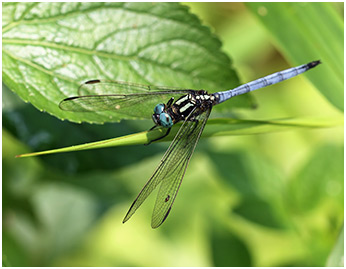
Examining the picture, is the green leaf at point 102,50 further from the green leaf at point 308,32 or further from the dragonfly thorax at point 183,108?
the green leaf at point 308,32

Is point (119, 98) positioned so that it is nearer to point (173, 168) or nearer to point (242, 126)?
point (173, 168)

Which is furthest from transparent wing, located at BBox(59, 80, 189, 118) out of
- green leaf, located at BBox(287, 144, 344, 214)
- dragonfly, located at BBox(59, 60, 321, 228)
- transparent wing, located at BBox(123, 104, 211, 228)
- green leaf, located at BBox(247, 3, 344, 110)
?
green leaf, located at BBox(287, 144, 344, 214)

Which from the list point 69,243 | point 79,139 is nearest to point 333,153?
point 79,139

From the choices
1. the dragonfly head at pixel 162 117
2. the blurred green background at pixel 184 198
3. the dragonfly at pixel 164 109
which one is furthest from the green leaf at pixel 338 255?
the dragonfly head at pixel 162 117

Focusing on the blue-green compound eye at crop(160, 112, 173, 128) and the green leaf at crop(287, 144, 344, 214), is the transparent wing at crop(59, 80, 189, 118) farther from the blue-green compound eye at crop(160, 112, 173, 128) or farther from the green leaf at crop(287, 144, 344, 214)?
the green leaf at crop(287, 144, 344, 214)

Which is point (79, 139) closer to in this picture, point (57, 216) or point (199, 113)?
point (199, 113)
